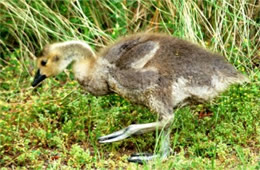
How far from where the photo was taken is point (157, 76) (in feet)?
15.9

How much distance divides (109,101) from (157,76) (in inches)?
37.5

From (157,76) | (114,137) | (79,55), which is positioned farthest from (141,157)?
(79,55)

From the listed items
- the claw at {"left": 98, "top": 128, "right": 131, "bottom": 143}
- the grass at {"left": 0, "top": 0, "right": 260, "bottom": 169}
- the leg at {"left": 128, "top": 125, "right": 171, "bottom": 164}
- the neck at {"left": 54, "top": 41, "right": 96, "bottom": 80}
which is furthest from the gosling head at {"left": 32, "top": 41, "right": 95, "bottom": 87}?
the leg at {"left": 128, "top": 125, "right": 171, "bottom": 164}

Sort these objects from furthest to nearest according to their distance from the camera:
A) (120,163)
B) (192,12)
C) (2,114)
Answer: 1. (192,12)
2. (2,114)
3. (120,163)

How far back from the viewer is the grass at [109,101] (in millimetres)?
4941

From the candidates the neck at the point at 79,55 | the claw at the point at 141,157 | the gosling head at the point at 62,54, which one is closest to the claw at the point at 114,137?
the claw at the point at 141,157

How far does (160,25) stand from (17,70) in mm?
1498

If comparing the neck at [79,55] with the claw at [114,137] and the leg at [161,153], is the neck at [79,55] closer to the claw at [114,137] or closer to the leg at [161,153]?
the claw at [114,137]

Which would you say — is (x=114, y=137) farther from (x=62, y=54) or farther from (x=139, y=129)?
(x=62, y=54)

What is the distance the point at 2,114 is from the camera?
5.56 m

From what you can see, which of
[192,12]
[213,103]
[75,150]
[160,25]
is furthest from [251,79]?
[75,150]

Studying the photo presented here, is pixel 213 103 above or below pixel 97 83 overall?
below

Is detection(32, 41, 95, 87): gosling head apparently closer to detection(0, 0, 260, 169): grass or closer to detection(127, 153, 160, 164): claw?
detection(0, 0, 260, 169): grass

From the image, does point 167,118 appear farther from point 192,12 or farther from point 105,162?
point 192,12
